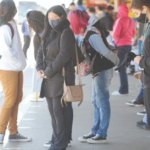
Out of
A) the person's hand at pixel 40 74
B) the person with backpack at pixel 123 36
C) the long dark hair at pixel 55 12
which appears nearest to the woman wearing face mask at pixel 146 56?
the long dark hair at pixel 55 12

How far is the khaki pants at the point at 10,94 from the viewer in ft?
17.2

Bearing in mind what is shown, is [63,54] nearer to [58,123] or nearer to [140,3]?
[58,123]

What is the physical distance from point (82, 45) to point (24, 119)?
220 cm

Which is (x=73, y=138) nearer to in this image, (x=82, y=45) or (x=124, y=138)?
(x=124, y=138)

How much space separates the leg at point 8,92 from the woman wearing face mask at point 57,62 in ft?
2.07

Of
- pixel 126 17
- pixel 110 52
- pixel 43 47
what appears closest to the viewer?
pixel 43 47

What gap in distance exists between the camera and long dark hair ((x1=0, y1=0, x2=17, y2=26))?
5.16 metres

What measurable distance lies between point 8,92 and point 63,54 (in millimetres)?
1188

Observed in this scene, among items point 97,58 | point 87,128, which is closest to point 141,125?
point 87,128

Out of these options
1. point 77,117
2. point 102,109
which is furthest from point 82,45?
point 77,117

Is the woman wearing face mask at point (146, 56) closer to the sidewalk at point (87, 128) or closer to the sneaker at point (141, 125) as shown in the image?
the sidewalk at point (87, 128)

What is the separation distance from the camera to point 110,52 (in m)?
4.98

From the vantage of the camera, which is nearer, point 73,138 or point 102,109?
point 102,109

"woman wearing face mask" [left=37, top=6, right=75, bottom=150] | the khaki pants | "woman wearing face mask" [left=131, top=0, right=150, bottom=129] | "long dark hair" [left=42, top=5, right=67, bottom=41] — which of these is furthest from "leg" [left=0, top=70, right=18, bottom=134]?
"woman wearing face mask" [left=131, top=0, right=150, bottom=129]
